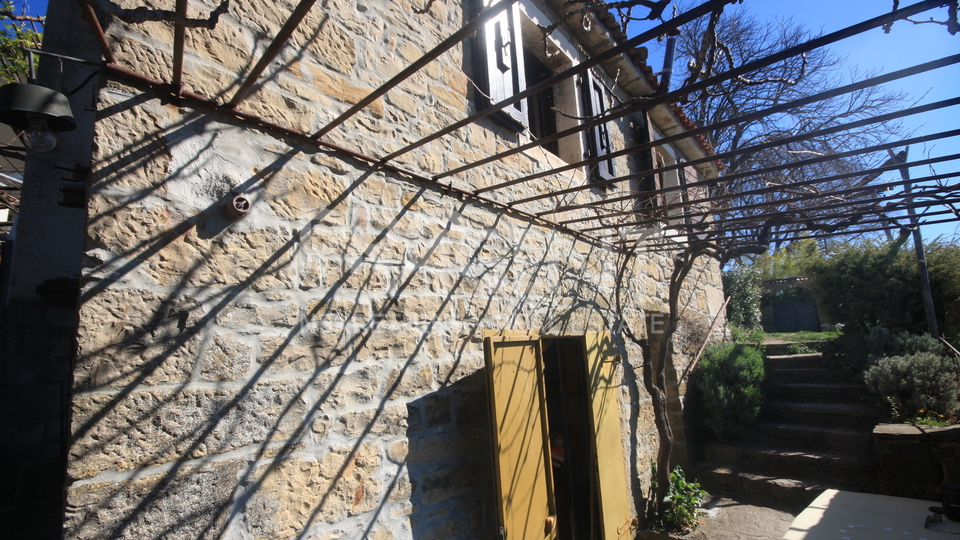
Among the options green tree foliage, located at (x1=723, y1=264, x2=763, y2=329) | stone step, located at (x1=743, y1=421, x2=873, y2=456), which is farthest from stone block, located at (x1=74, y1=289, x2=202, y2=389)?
green tree foliage, located at (x1=723, y1=264, x2=763, y2=329)

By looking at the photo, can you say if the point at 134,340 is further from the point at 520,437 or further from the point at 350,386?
the point at 520,437

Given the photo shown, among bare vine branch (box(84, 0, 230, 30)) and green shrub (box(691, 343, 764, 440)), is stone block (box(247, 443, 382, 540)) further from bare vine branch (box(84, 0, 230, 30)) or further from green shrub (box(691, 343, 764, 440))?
green shrub (box(691, 343, 764, 440))

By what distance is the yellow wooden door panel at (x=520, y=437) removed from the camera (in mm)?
2396

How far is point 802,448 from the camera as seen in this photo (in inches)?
200

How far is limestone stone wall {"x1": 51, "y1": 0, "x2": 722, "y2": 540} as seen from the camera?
1479mm

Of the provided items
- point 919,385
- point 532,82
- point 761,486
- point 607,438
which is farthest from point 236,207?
point 919,385

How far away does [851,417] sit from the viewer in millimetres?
5176

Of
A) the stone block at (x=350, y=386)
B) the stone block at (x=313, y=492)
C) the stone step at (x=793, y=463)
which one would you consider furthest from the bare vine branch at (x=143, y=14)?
the stone step at (x=793, y=463)

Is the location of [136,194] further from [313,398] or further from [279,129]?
[313,398]

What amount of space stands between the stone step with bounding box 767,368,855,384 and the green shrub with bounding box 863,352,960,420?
0.98m

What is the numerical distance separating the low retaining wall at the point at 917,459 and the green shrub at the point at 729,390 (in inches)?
49.2

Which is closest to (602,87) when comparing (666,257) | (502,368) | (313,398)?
(666,257)

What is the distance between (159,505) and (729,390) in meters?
5.65

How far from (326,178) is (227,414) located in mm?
1085
